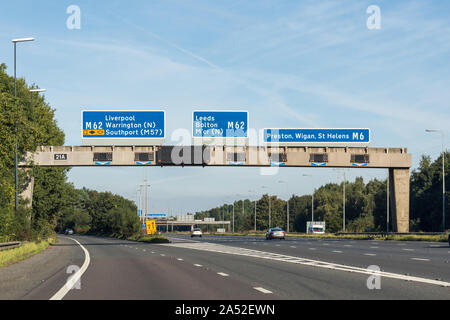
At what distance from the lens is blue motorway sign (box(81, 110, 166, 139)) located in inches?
1863

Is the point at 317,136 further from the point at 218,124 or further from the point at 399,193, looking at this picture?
the point at 399,193

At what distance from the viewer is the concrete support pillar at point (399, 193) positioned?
51.7 m

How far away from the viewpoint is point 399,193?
2036 inches

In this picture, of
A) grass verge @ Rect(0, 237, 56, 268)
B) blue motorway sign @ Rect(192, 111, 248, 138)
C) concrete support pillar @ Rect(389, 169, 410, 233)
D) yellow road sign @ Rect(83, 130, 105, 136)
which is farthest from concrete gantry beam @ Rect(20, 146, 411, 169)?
grass verge @ Rect(0, 237, 56, 268)

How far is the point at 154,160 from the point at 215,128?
5.51 meters

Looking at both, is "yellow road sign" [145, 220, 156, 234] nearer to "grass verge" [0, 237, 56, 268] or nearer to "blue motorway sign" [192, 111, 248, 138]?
"blue motorway sign" [192, 111, 248, 138]

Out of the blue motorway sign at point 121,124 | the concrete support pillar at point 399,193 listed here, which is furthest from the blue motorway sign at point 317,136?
the blue motorway sign at point 121,124

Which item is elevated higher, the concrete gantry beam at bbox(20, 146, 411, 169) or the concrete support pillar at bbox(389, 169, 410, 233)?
the concrete gantry beam at bbox(20, 146, 411, 169)

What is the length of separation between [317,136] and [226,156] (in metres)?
7.57

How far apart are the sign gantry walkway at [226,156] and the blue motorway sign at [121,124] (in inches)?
60.8

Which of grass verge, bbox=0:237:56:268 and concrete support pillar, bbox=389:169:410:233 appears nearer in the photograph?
grass verge, bbox=0:237:56:268

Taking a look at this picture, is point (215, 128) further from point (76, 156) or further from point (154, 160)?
point (76, 156)

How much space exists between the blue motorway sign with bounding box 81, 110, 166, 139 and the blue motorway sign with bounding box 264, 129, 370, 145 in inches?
354

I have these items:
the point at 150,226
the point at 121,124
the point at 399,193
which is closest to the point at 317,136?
the point at 399,193
